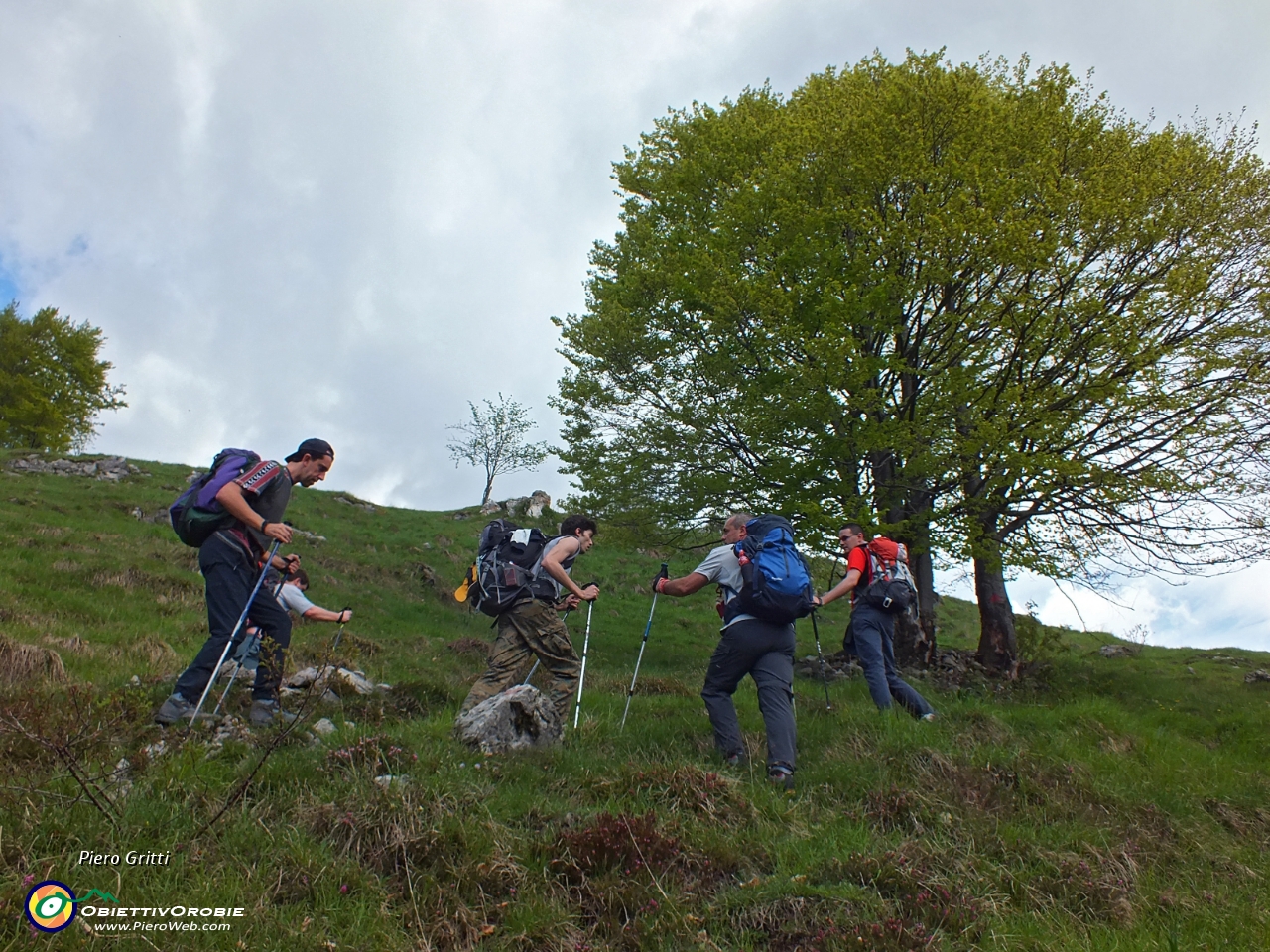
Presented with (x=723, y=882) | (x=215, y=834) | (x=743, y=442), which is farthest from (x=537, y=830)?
(x=743, y=442)

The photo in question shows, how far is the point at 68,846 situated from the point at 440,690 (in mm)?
4459

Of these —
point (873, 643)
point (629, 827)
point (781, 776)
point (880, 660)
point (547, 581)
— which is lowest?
point (629, 827)

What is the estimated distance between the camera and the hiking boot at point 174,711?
191 inches

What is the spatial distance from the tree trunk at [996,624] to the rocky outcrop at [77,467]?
23718mm

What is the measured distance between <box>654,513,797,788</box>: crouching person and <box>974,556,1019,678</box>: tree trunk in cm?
865

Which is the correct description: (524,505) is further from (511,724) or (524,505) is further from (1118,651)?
(511,724)

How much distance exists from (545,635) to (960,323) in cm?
891

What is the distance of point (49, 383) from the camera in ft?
115

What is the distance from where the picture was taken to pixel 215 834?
3.40 m

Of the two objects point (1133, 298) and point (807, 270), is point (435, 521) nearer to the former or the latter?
point (807, 270)

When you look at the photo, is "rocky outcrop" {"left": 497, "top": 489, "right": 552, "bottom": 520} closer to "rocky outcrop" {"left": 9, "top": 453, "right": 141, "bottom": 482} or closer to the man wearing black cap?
"rocky outcrop" {"left": 9, "top": 453, "right": 141, "bottom": 482}

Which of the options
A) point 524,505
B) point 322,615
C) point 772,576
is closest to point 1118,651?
point 772,576

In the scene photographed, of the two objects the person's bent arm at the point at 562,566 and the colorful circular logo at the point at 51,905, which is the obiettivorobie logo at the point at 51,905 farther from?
the person's bent arm at the point at 562,566

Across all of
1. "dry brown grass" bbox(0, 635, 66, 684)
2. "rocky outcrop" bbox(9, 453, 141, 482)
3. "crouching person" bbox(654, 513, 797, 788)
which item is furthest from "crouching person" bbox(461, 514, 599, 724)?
"rocky outcrop" bbox(9, 453, 141, 482)
